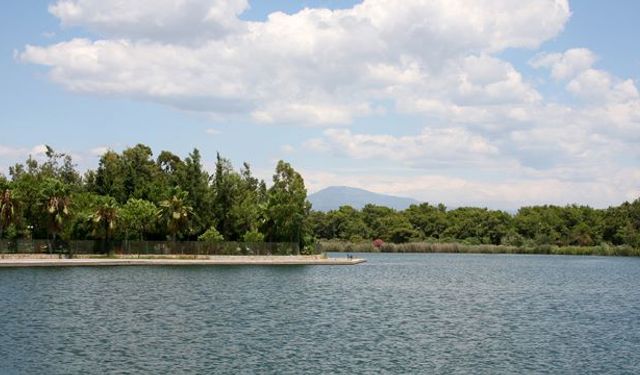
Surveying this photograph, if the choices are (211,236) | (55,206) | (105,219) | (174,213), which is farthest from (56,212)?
(211,236)

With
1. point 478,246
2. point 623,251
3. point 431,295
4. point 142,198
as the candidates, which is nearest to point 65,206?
point 142,198

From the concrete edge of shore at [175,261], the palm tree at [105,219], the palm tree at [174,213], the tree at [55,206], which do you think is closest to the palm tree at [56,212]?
the tree at [55,206]

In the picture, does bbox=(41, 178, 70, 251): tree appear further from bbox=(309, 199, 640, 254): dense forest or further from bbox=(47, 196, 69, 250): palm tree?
bbox=(309, 199, 640, 254): dense forest

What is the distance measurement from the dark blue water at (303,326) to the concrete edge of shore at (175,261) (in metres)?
10.2

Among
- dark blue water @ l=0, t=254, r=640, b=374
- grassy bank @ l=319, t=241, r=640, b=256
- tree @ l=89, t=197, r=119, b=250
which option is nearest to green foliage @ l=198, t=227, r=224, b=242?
tree @ l=89, t=197, r=119, b=250

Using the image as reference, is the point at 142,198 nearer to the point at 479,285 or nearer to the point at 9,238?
the point at 9,238

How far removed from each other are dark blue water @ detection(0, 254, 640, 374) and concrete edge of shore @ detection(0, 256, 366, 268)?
400 inches

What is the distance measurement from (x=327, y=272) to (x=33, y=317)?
50.9m

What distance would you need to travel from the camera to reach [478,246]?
6949 inches

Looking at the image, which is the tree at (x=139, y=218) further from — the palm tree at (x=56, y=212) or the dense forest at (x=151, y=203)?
the palm tree at (x=56, y=212)

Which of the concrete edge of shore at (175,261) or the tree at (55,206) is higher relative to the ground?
the tree at (55,206)

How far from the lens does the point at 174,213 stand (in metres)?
100

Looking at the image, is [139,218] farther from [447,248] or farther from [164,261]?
[447,248]

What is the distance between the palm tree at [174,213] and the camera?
100625mm
